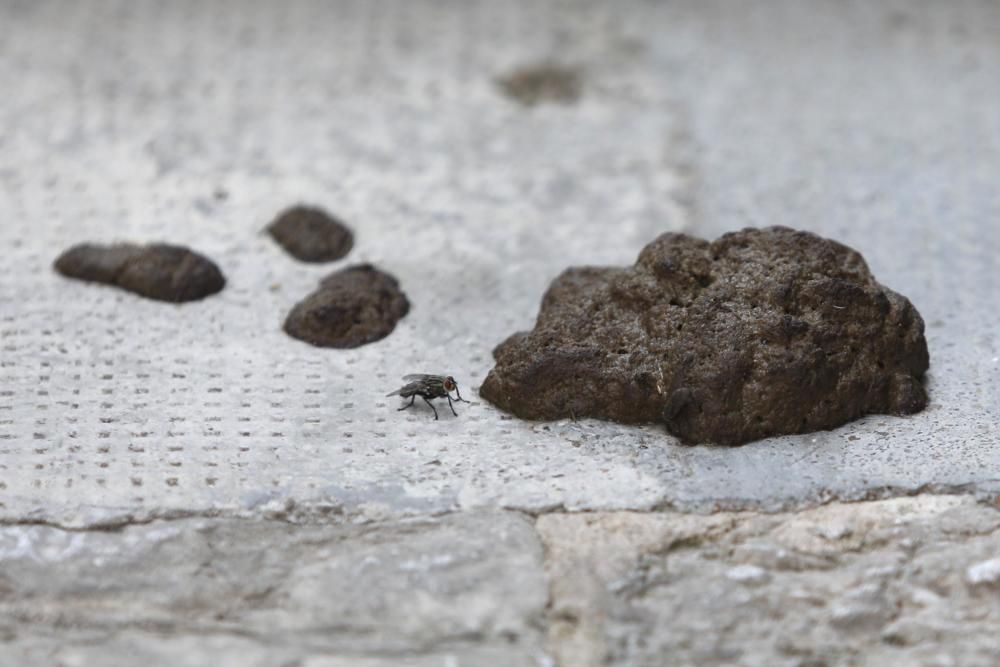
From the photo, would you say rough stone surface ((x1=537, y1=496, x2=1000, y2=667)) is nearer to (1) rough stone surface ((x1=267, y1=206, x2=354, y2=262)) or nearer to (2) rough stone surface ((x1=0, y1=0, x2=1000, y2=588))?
(2) rough stone surface ((x1=0, y1=0, x2=1000, y2=588))

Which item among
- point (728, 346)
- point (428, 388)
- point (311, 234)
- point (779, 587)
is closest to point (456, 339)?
point (428, 388)

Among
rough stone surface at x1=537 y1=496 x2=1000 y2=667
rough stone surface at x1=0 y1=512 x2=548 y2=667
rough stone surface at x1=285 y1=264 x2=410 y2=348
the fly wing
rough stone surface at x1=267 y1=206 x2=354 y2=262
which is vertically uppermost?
rough stone surface at x1=267 y1=206 x2=354 y2=262

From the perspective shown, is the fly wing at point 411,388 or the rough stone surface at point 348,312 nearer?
the fly wing at point 411,388

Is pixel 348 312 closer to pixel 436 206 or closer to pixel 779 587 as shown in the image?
pixel 436 206

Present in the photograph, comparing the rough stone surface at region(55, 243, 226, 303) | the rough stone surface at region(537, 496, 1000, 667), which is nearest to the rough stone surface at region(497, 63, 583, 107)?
the rough stone surface at region(55, 243, 226, 303)

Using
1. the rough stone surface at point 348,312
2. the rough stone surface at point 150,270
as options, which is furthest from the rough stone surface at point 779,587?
the rough stone surface at point 150,270

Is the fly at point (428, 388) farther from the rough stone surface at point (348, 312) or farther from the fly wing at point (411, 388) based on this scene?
the rough stone surface at point (348, 312)
